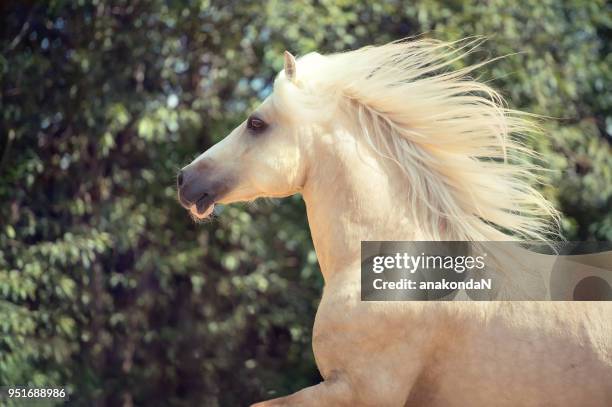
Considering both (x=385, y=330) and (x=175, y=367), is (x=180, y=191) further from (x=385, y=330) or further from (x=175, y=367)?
(x=175, y=367)

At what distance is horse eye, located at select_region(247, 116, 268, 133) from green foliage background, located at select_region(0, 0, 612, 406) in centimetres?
302

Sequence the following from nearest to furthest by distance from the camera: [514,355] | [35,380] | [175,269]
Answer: [514,355], [35,380], [175,269]

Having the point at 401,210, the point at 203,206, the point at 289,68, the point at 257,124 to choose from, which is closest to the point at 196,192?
the point at 203,206

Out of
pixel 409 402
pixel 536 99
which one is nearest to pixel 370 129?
pixel 409 402

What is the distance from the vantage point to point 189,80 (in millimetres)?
6570

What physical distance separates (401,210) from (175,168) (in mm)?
3668

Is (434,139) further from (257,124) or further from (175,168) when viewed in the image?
(175,168)

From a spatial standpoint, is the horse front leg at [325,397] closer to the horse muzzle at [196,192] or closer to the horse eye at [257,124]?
the horse muzzle at [196,192]

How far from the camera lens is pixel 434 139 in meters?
2.81

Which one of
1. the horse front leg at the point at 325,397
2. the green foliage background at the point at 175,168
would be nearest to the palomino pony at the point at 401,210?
the horse front leg at the point at 325,397

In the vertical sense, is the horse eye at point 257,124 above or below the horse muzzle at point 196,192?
above

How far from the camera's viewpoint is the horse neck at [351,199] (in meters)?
2.74

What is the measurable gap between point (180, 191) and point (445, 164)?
85 centimetres

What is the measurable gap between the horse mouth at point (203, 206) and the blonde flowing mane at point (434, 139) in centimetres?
38
